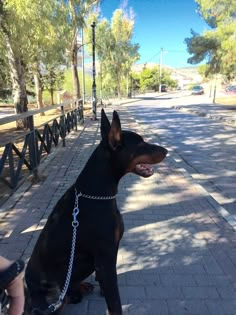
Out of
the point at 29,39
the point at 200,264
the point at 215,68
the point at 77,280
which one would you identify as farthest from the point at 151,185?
the point at 215,68

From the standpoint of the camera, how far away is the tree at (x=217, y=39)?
24.0m

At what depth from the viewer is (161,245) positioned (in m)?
4.42

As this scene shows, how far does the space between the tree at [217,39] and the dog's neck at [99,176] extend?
22.4 metres

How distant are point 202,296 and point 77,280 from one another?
120 centimetres

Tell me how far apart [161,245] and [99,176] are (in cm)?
204

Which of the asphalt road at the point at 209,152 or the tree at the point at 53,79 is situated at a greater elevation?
the tree at the point at 53,79

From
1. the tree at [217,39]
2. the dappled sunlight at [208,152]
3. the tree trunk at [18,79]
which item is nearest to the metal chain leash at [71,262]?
the dappled sunlight at [208,152]

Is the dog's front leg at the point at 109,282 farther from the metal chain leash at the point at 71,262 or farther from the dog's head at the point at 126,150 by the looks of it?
the dog's head at the point at 126,150

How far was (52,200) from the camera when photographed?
237 inches

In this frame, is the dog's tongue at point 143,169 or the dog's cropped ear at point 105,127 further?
the dog's tongue at point 143,169

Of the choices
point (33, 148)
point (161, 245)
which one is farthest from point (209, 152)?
point (161, 245)

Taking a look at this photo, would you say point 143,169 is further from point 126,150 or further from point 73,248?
point 73,248

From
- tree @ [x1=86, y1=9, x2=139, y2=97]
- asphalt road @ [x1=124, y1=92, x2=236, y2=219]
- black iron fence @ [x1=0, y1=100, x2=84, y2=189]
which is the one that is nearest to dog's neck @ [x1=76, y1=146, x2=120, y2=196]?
black iron fence @ [x1=0, y1=100, x2=84, y2=189]

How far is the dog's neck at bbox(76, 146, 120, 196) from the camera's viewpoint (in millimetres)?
2713
